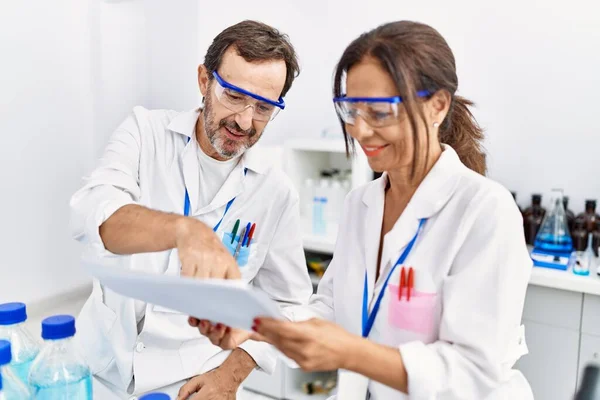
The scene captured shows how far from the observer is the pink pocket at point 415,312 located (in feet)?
3.62

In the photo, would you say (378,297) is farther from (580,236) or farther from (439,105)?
(580,236)

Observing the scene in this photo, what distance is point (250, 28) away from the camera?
1.64 m

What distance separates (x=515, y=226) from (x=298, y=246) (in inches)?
33.8

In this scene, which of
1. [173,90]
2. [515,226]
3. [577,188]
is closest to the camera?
[515,226]

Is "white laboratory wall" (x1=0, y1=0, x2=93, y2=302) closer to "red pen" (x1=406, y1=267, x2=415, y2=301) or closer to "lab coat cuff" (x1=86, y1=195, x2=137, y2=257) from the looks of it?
"lab coat cuff" (x1=86, y1=195, x2=137, y2=257)

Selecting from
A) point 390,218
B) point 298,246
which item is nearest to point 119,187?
point 298,246

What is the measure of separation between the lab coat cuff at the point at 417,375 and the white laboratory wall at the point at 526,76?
2110mm

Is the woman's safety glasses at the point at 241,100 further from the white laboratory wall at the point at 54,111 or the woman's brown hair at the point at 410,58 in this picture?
the white laboratory wall at the point at 54,111

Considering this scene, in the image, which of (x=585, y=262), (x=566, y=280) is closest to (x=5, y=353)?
(x=566, y=280)

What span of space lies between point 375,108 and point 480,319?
0.44 metres

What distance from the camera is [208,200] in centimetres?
175

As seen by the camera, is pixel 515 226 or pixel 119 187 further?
pixel 119 187

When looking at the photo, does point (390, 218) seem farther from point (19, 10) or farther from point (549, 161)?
point (549, 161)

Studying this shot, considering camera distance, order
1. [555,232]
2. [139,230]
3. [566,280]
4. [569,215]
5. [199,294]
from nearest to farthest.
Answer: [199,294] → [139,230] → [566,280] → [555,232] → [569,215]
